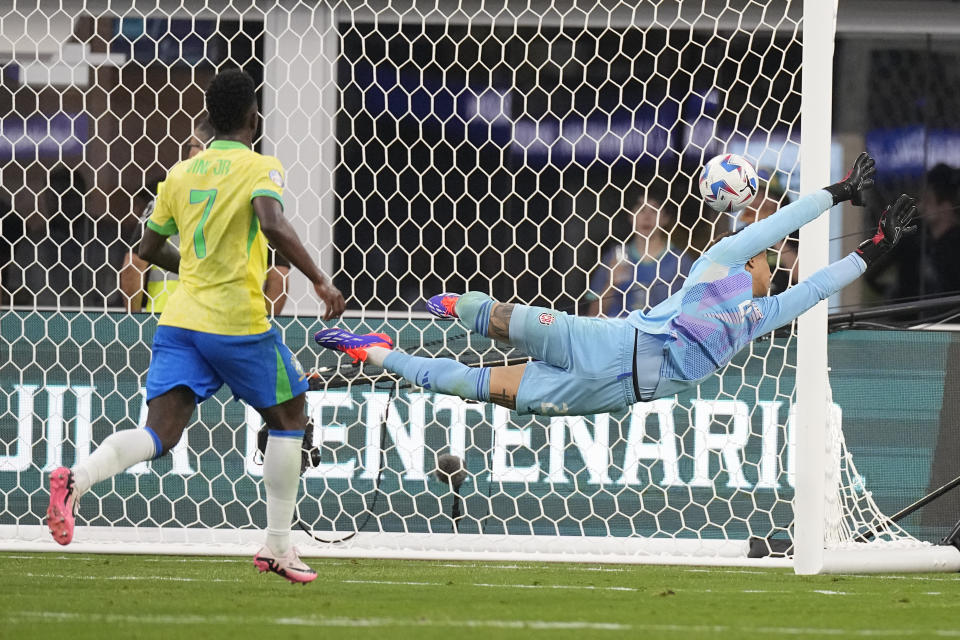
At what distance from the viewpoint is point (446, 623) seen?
4.18 m

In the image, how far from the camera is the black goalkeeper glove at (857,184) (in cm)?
566

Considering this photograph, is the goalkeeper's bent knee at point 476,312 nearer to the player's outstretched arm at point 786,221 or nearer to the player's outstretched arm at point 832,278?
the player's outstretched arm at point 786,221

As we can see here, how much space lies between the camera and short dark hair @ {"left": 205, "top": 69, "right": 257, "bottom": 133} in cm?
482

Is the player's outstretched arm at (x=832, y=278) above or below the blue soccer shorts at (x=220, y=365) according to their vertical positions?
above

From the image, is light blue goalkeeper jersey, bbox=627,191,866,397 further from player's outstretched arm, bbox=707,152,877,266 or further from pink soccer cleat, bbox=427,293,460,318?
pink soccer cleat, bbox=427,293,460,318

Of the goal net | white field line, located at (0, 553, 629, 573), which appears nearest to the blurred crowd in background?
the goal net

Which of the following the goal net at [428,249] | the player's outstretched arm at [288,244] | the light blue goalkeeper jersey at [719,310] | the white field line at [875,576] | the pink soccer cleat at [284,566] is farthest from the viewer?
the goal net at [428,249]

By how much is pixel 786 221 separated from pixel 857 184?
0.38 meters

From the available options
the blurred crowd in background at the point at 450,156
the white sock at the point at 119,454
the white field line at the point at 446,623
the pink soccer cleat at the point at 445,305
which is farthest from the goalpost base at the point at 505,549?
the white field line at the point at 446,623

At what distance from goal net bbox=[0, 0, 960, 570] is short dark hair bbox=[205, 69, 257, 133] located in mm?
2596

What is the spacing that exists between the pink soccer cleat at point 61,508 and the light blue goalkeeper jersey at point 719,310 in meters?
2.25

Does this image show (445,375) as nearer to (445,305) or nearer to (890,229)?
(445,305)

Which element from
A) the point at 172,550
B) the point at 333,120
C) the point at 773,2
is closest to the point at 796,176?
the point at 773,2

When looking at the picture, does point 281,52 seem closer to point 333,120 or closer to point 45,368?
point 333,120
